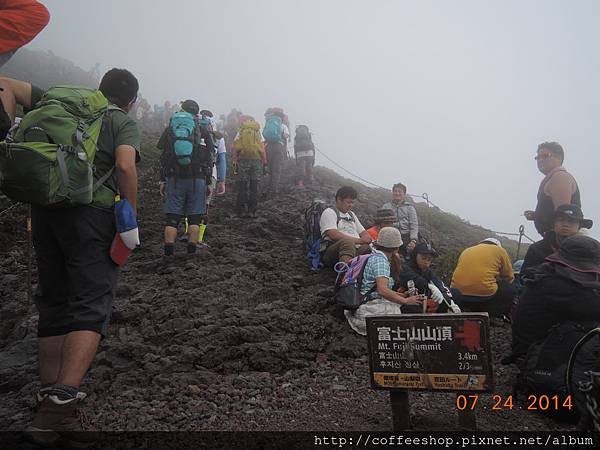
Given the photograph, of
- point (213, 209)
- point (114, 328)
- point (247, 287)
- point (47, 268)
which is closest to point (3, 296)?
point (114, 328)

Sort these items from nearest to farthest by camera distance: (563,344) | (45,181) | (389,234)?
(45,181), (563,344), (389,234)

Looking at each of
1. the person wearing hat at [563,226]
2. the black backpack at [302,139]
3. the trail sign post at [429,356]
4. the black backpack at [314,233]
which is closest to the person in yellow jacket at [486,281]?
the person wearing hat at [563,226]

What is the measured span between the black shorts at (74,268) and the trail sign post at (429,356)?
1712 millimetres

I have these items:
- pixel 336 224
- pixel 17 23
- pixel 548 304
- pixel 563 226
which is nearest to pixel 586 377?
pixel 548 304

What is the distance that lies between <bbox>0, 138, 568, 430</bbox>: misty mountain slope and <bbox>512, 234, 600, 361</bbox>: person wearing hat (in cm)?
Answer: 63

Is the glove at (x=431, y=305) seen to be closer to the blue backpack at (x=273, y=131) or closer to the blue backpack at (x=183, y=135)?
the blue backpack at (x=183, y=135)

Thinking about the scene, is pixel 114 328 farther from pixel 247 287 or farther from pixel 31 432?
pixel 31 432

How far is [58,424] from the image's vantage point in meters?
2.25

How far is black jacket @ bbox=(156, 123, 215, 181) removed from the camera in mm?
6070

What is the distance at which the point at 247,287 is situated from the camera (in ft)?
19.2

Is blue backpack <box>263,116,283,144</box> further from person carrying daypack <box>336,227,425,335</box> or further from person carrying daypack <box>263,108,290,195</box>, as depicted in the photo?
person carrying daypack <box>336,227,425,335</box>

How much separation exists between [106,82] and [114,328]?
8.65 feet

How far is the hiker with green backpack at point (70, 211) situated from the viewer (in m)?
2.40

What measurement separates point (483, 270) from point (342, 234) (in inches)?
72.6
